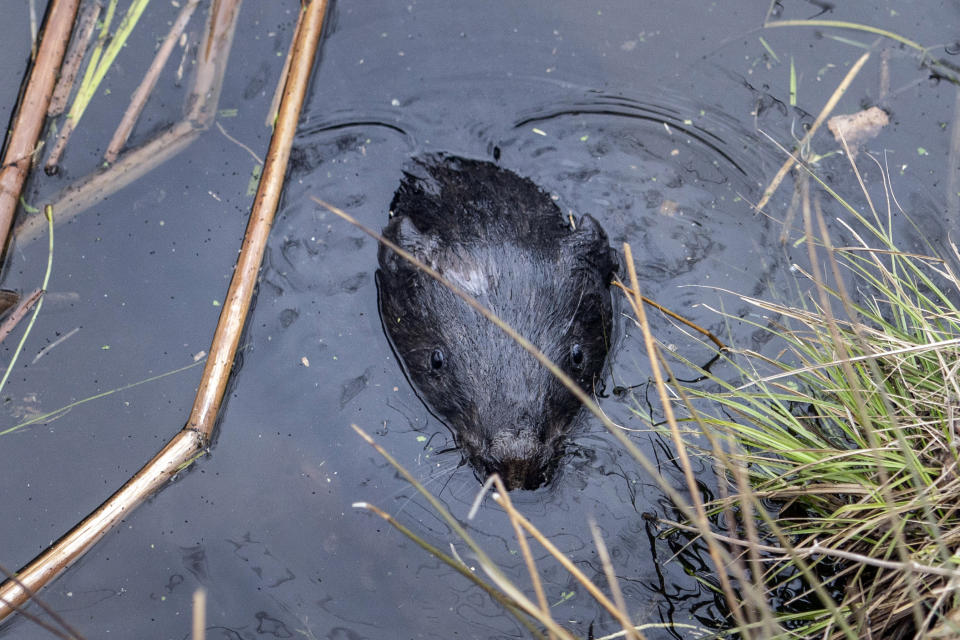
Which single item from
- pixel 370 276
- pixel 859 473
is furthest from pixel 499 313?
pixel 859 473

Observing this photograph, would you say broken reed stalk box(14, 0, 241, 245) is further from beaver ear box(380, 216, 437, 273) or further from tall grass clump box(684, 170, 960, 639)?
tall grass clump box(684, 170, 960, 639)

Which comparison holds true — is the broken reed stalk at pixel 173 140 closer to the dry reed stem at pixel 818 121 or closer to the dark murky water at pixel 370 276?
the dark murky water at pixel 370 276

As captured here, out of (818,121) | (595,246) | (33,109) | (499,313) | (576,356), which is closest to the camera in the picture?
(499,313)

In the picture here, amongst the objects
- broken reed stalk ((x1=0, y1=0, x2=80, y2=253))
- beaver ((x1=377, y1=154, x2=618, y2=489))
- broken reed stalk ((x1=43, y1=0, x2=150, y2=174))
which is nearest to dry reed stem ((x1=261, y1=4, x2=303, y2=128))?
broken reed stalk ((x1=43, y1=0, x2=150, y2=174))

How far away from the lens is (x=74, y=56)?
4793 mm

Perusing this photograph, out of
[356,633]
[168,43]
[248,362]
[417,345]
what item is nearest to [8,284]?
[248,362]

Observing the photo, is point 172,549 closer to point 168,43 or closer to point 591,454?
point 591,454

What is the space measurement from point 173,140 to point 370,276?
1.37 metres

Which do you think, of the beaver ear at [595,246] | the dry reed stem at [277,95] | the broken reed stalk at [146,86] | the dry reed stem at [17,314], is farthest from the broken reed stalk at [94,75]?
the beaver ear at [595,246]

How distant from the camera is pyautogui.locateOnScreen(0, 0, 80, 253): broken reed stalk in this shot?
4.39m

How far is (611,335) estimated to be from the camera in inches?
176

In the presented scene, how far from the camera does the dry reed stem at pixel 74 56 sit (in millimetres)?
4688

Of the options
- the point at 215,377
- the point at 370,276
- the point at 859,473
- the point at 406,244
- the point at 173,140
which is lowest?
the point at 215,377

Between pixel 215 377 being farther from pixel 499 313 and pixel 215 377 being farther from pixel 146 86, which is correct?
pixel 146 86
